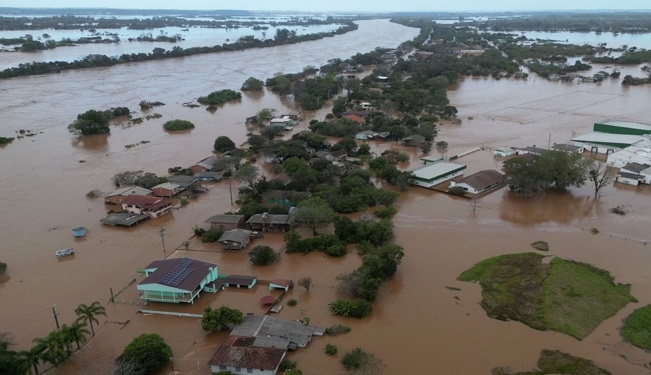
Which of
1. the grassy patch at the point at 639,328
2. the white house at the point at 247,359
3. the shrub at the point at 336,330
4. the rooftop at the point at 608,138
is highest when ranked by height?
the rooftop at the point at 608,138

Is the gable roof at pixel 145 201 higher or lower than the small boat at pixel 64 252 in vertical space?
higher

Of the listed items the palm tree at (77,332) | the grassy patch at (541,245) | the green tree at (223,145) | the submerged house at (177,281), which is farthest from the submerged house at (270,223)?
the green tree at (223,145)

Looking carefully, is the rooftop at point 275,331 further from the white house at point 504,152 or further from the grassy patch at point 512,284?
the white house at point 504,152

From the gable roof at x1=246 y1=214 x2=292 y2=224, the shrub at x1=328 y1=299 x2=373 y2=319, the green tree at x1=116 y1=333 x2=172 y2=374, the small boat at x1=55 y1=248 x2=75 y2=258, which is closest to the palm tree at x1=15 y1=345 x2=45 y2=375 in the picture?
the green tree at x1=116 y1=333 x2=172 y2=374

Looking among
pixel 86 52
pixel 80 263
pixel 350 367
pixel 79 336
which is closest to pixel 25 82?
pixel 86 52

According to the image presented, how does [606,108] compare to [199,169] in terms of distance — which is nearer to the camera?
[199,169]

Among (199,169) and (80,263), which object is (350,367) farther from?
(199,169)
